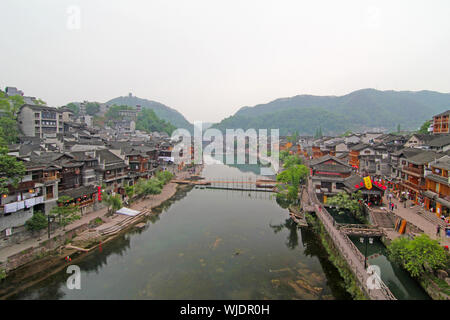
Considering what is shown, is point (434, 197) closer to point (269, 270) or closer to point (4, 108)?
point (269, 270)

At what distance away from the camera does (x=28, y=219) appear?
862 inches

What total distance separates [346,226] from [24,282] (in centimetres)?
2791

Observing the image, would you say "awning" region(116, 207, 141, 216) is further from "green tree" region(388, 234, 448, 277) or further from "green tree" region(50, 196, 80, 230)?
"green tree" region(388, 234, 448, 277)

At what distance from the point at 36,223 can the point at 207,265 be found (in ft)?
50.4

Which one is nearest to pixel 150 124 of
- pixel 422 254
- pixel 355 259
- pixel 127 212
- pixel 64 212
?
pixel 127 212

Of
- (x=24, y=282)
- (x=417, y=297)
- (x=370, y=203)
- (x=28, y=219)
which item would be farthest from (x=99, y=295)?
(x=370, y=203)

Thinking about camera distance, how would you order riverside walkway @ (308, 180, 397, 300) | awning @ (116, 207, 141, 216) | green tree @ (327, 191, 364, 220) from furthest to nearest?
awning @ (116, 207, 141, 216)
green tree @ (327, 191, 364, 220)
riverside walkway @ (308, 180, 397, 300)

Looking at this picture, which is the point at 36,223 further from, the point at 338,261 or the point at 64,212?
the point at 338,261

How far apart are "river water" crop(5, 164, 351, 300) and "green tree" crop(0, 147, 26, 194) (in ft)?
27.0

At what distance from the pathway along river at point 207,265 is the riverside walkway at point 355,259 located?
5.55 feet

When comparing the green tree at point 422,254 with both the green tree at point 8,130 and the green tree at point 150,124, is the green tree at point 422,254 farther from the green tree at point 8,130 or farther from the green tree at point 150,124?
the green tree at point 150,124

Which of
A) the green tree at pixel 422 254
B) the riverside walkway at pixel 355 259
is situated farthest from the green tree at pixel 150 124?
the green tree at pixel 422 254

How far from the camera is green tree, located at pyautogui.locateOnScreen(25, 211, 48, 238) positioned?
2080 cm
